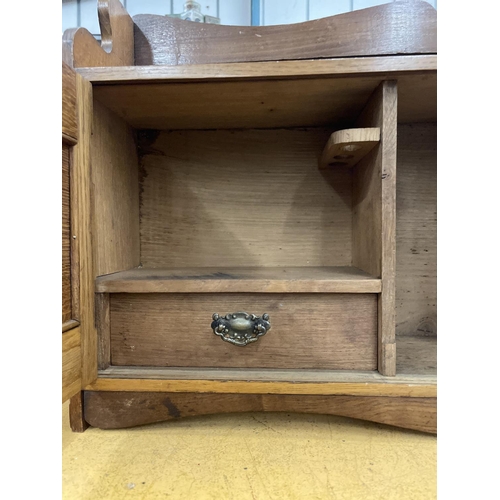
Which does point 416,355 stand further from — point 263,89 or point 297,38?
point 297,38

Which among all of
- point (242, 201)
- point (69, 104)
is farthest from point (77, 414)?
point (242, 201)

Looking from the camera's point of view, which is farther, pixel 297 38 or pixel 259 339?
pixel 297 38

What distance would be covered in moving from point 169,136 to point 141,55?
22 cm

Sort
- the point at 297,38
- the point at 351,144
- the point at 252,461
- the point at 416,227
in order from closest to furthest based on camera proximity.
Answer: the point at 252,461, the point at 351,144, the point at 297,38, the point at 416,227

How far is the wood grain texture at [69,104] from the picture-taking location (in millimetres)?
563

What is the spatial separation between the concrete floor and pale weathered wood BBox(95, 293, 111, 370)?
14cm

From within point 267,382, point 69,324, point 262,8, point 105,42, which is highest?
point 262,8

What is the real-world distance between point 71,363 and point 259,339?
1.09 feet

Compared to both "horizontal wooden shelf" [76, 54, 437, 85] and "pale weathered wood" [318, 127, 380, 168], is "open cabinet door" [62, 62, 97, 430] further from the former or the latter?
"pale weathered wood" [318, 127, 380, 168]

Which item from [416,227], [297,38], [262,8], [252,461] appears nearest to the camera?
[252,461]

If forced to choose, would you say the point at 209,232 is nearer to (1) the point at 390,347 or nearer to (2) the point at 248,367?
(2) the point at 248,367

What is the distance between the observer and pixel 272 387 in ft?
2.05

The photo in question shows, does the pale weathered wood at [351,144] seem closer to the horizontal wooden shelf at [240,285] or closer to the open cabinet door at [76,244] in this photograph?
the horizontal wooden shelf at [240,285]
